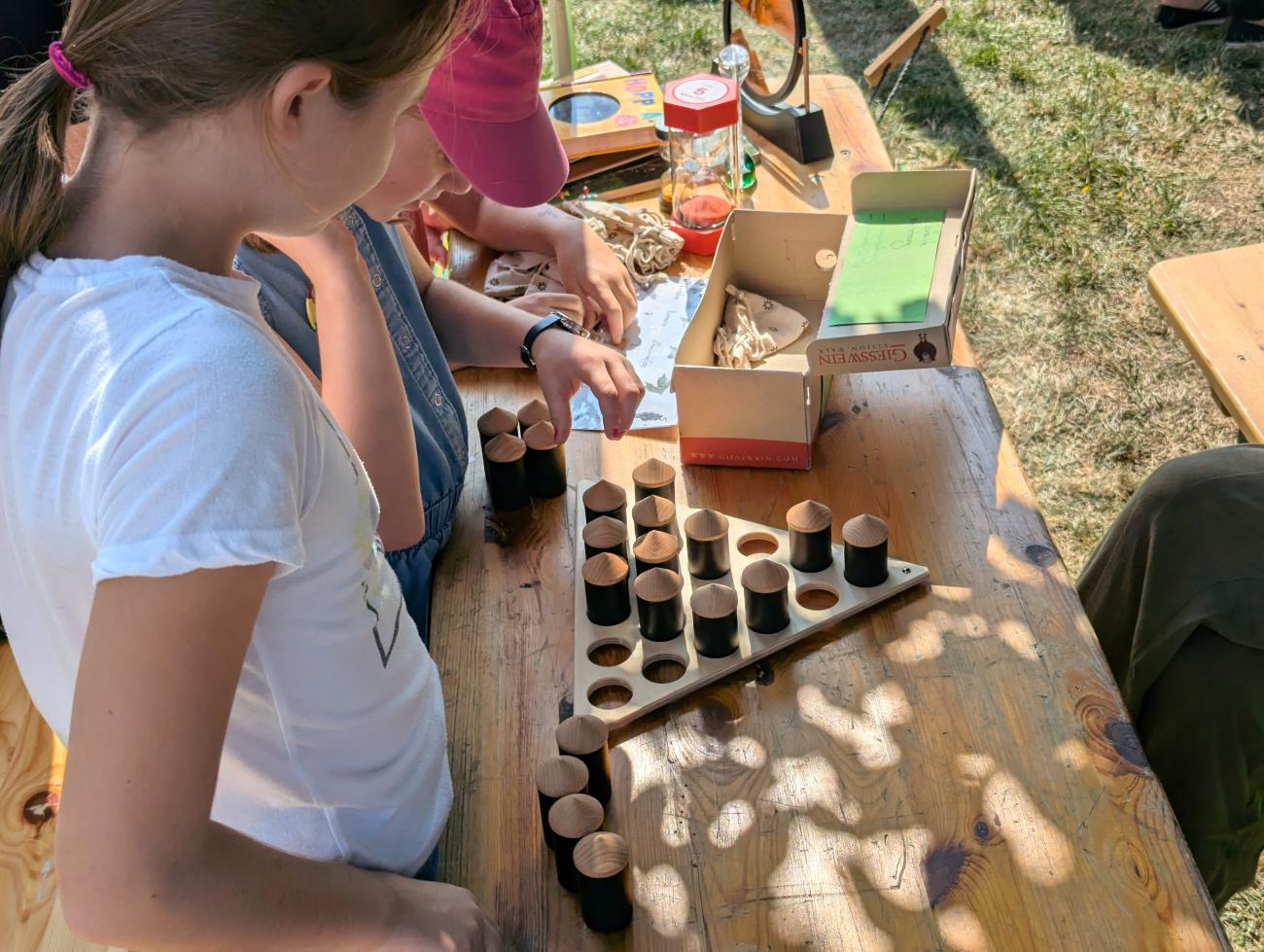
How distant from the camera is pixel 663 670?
49.3 inches

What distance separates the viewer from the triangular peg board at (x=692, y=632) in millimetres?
1208

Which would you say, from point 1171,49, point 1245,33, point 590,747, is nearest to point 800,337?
point 590,747

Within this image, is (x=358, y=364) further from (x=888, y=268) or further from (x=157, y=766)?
(x=888, y=268)

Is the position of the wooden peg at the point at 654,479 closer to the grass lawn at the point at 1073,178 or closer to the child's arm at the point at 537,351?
the child's arm at the point at 537,351

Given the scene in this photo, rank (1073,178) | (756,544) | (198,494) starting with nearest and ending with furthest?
(198,494), (756,544), (1073,178)

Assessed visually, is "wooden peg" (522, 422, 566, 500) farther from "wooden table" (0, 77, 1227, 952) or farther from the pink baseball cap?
the pink baseball cap

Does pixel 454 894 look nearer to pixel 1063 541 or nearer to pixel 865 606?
pixel 865 606

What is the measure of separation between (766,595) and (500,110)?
65 centimetres

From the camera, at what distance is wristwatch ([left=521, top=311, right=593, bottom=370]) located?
1.58 m

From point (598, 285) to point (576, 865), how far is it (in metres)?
1.01

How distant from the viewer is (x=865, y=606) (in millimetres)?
1286

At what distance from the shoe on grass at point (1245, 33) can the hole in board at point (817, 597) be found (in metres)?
3.97

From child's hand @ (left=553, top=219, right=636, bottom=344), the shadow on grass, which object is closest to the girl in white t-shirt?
child's hand @ (left=553, top=219, right=636, bottom=344)

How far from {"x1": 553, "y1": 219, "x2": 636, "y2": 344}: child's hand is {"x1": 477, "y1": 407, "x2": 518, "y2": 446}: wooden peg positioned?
0.95 ft
